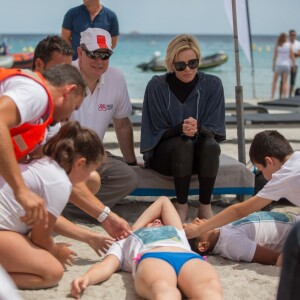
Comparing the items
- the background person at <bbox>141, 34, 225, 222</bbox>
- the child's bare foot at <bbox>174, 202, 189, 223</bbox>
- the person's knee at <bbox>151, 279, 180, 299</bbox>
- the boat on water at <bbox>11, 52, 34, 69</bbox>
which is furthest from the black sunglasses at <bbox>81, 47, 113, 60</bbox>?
the boat on water at <bbox>11, 52, 34, 69</bbox>

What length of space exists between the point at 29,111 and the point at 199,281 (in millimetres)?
1080

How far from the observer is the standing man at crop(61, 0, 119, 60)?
660 cm

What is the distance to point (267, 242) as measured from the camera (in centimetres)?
419

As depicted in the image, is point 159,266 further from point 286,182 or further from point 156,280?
point 286,182

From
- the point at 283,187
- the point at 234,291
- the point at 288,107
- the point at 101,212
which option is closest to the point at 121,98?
the point at 101,212

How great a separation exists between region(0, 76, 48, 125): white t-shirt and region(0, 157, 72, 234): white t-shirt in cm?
22

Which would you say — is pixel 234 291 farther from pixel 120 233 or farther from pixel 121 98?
pixel 121 98

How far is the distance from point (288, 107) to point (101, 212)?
6.87 meters

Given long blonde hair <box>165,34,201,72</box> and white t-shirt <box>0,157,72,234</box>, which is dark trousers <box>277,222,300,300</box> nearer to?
white t-shirt <box>0,157,72,234</box>

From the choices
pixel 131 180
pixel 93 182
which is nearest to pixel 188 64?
pixel 131 180

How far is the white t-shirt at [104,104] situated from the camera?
16.7 ft

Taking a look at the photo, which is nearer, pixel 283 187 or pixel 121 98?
pixel 283 187

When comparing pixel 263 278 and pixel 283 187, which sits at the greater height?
pixel 283 187

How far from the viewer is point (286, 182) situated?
153 inches
